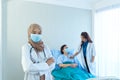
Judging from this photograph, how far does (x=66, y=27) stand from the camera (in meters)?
4.39

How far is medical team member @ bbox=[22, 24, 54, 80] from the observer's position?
6.82 feet

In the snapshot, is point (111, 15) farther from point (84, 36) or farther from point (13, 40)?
point (13, 40)

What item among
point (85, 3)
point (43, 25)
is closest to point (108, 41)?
point (85, 3)

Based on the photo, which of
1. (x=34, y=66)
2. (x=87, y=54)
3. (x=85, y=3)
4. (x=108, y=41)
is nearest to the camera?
(x=34, y=66)

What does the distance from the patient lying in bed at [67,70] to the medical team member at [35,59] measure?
713 millimetres

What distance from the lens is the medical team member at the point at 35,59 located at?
81.9 inches

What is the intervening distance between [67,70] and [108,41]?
5.64 feet

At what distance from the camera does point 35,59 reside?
2.13 m

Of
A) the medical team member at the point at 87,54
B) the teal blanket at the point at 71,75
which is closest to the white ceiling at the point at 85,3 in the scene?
the medical team member at the point at 87,54

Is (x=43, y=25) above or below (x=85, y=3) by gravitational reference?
below

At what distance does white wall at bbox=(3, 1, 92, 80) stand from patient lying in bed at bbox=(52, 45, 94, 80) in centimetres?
52

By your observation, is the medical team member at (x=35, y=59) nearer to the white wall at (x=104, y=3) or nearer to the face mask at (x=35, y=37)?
the face mask at (x=35, y=37)

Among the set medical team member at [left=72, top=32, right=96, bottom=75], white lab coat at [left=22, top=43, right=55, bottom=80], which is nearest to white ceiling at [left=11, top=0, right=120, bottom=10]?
medical team member at [left=72, top=32, right=96, bottom=75]

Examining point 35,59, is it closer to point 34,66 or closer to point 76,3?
point 34,66
